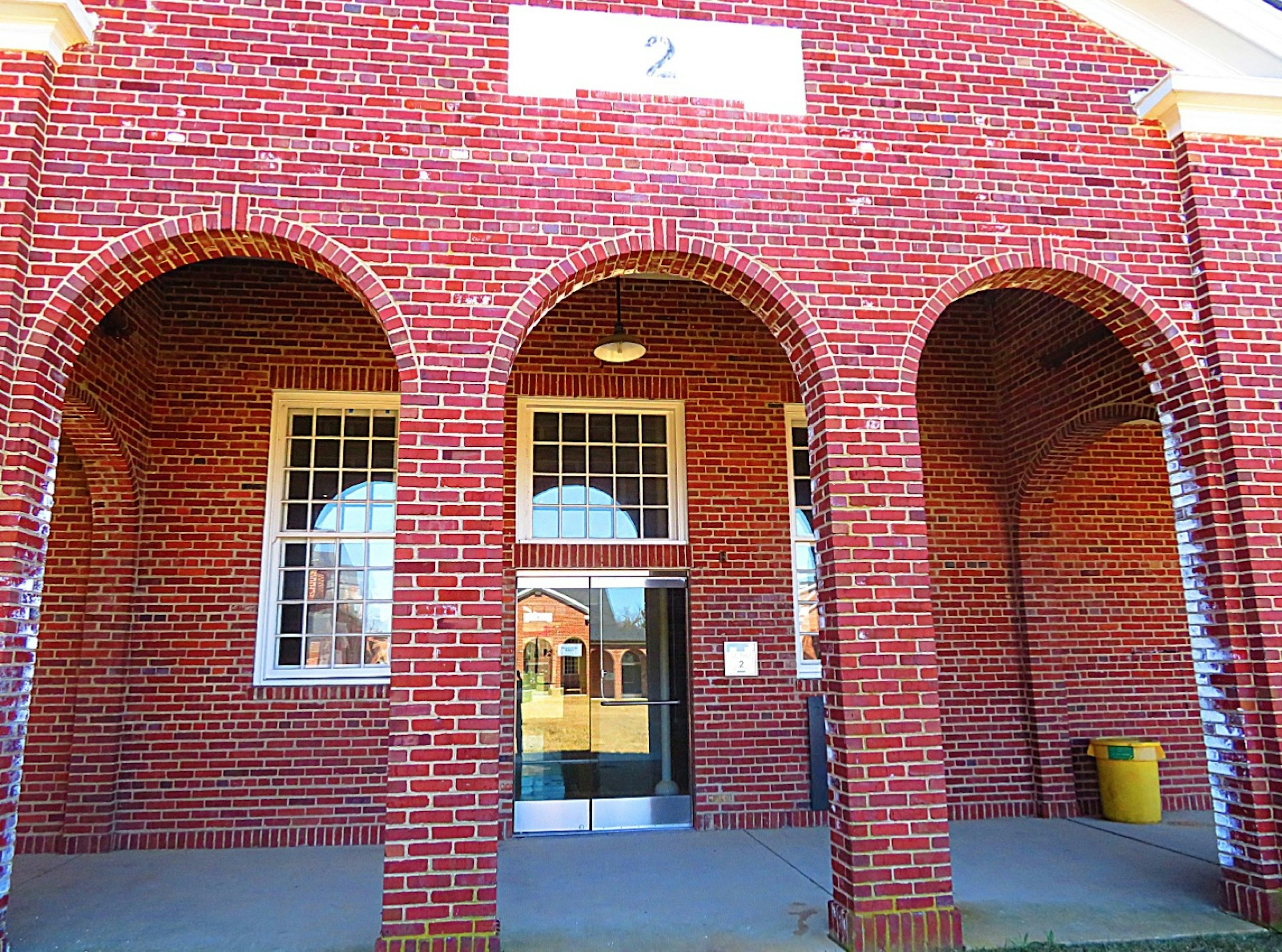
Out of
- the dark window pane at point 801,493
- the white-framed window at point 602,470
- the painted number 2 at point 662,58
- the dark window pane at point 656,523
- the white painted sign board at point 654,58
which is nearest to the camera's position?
the white painted sign board at point 654,58

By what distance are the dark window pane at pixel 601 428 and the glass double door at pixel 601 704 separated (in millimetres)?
1308

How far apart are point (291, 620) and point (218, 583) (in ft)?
2.22

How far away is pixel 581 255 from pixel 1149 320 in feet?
12.5

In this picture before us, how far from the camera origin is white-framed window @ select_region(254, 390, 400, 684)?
7699mm

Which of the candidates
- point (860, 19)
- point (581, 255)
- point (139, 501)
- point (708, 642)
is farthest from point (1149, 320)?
point (139, 501)

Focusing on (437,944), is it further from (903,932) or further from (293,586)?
(293,586)

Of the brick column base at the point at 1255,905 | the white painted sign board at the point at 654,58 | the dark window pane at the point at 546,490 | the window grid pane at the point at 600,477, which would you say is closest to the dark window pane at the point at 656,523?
the window grid pane at the point at 600,477

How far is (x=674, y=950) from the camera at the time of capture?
488cm

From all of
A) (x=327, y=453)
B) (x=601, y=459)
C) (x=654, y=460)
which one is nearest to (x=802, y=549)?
(x=654, y=460)

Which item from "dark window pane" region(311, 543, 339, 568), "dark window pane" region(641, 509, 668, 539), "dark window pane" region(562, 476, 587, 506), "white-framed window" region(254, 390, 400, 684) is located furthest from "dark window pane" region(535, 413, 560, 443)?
"dark window pane" region(311, 543, 339, 568)

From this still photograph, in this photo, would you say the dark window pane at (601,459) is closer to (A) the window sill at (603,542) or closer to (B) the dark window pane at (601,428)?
(B) the dark window pane at (601,428)

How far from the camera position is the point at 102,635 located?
729 centimetres

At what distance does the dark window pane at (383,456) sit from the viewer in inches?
320

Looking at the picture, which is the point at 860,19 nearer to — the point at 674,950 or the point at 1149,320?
the point at 1149,320
